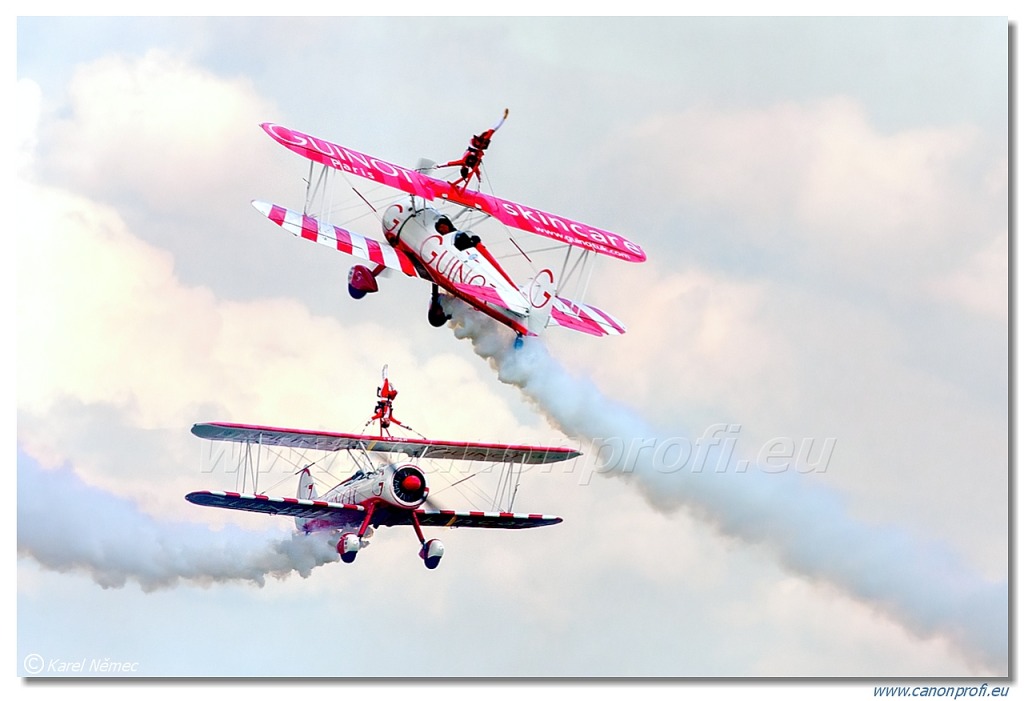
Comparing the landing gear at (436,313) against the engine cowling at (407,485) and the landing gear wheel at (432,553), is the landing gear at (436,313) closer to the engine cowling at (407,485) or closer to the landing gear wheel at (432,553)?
the engine cowling at (407,485)

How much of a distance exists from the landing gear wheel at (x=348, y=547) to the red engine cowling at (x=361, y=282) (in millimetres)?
6451

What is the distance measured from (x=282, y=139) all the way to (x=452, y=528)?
8.84 meters

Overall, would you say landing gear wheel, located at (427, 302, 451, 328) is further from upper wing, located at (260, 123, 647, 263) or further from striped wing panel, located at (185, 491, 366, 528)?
striped wing panel, located at (185, 491, 366, 528)

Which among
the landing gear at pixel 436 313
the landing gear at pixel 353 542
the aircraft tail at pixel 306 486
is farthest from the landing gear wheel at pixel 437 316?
the landing gear at pixel 353 542

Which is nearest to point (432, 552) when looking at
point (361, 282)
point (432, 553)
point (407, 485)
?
point (432, 553)

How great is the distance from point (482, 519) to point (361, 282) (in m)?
6.14

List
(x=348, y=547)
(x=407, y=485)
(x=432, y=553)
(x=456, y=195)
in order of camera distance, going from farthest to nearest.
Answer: (x=456, y=195), (x=432, y=553), (x=407, y=485), (x=348, y=547)

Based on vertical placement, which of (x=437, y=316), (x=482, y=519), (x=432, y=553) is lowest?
(x=432, y=553)

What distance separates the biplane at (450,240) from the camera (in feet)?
125

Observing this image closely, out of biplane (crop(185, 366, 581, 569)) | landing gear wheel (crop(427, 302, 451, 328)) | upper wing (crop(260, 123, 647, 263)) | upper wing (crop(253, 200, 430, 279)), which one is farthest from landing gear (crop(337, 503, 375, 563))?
upper wing (crop(260, 123, 647, 263))

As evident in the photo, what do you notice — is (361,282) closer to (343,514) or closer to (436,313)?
(436,313)

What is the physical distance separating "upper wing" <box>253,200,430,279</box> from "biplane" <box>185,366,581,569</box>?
108 inches

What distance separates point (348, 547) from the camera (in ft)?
117

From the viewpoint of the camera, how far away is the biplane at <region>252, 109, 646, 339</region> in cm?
3822
